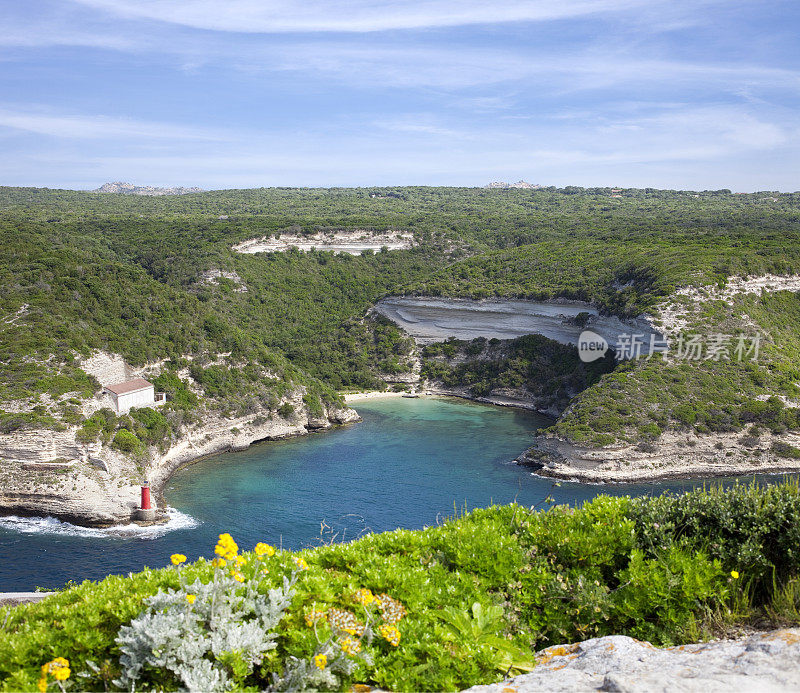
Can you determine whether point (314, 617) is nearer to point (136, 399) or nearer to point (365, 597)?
point (365, 597)

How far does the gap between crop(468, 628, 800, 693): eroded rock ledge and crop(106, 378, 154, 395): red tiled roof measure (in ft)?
103

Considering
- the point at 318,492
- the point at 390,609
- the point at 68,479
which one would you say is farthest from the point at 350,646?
the point at 318,492

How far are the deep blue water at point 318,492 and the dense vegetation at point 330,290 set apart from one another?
173 inches

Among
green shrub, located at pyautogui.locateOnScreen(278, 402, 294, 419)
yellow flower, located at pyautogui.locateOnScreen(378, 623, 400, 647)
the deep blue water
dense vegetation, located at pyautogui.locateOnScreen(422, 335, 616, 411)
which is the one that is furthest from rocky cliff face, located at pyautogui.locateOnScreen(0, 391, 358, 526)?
dense vegetation, located at pyautogui.locateOnScreen(422, 335, 616, 411)

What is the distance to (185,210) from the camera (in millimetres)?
100438

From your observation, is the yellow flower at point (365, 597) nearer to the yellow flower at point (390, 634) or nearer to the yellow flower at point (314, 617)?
the yellow flower at point (390, 634)

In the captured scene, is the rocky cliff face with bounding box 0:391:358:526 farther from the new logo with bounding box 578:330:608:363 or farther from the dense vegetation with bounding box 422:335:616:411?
the new logo with bounding box 578:330:608:363

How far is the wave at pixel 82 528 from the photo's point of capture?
1048 inches

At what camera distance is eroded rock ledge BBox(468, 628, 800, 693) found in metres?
4.50

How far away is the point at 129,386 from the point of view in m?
34.1

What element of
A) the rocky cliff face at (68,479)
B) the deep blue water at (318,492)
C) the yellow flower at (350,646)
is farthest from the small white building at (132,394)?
the yellow flower at (350,646)

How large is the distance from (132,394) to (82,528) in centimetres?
817

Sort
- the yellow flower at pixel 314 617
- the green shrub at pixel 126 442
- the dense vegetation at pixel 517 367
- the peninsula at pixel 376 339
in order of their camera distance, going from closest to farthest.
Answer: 1. the yellow flower at pixel 314 617
2. the green shrub at pixel 126 442
3. the peninsula at pixel 376 339
4. the dense vegetation at pixel 517 367

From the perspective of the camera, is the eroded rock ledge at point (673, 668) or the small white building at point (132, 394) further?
the small white building at point (132, 394)
